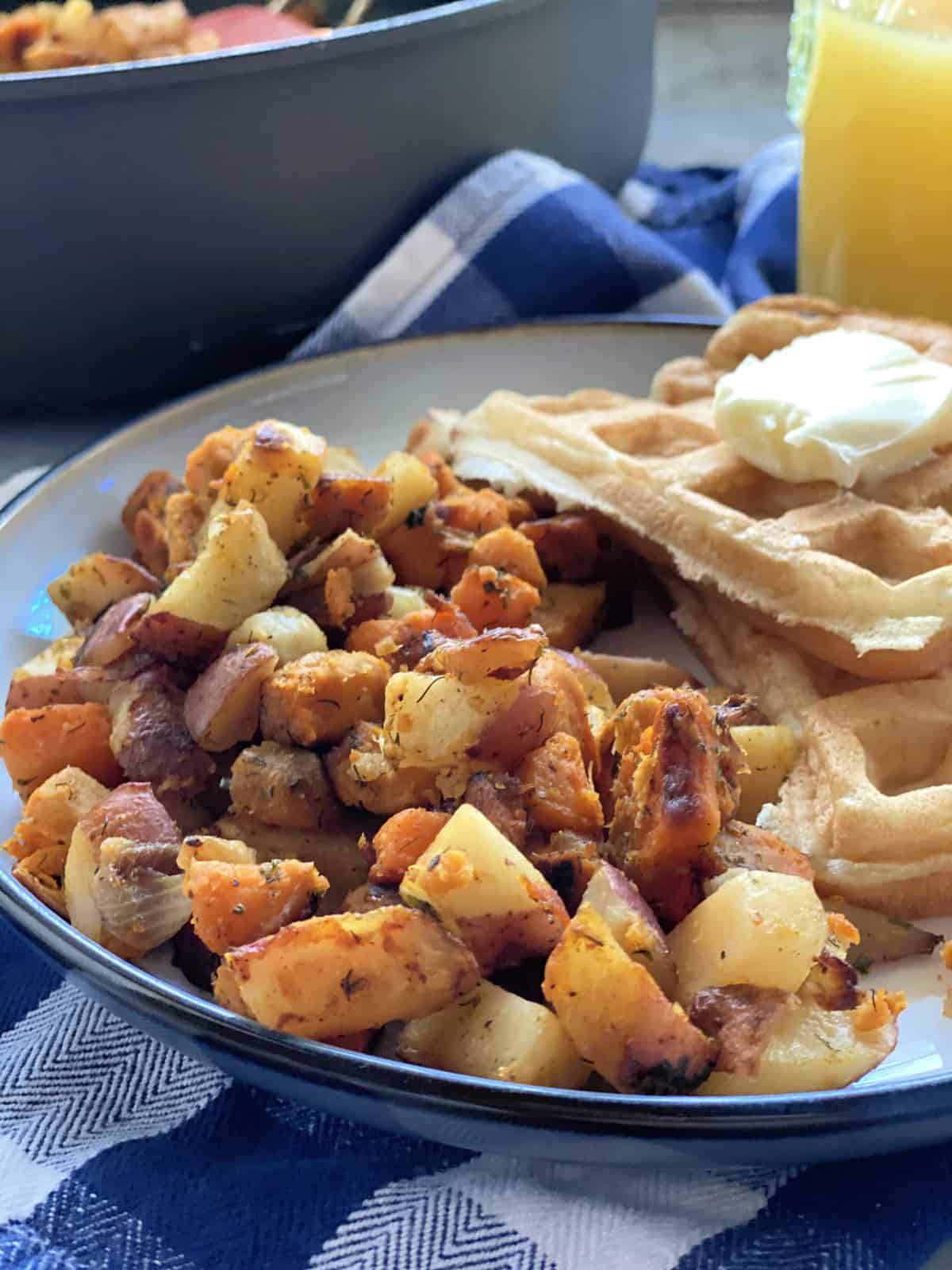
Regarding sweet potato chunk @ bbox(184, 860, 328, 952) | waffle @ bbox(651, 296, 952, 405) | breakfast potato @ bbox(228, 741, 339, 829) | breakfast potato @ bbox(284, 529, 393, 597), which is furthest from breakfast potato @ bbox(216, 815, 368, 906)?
waffle @ bbox(651, 296, 952, 405)

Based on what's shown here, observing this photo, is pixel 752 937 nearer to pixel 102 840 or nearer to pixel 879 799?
pixel 879 799

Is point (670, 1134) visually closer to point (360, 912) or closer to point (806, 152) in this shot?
point (360, 912)

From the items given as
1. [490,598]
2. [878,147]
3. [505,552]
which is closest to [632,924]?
[490,598]

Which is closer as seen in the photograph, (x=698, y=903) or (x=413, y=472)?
(x=698, y=903)

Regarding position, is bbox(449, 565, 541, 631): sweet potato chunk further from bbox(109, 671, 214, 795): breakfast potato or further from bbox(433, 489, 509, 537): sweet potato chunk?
bbox(109, 671, 214, 795): breakfast potato

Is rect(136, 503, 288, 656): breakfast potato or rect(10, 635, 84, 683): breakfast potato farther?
rect(10, 635, 84, 683): breakfast potato

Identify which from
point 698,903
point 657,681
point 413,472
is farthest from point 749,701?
point 413,472
